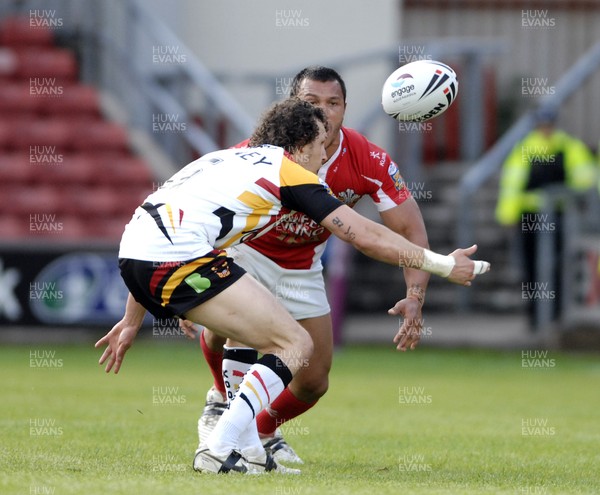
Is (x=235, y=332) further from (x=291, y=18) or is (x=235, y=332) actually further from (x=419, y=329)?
(x=291, y=18)

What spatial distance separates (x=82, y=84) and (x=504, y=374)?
8385 millimetres

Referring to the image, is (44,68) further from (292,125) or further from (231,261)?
(231,261)

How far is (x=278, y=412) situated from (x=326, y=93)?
1.88 metres

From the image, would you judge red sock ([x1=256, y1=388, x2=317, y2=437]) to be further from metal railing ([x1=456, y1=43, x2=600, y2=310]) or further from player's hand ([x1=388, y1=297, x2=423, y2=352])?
metal railing ([x1=456, y1=43, x2=600, y2=310])

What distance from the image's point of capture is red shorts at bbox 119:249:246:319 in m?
6.25

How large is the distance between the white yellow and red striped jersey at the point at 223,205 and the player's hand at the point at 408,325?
966 millimetres

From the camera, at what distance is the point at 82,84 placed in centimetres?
1897

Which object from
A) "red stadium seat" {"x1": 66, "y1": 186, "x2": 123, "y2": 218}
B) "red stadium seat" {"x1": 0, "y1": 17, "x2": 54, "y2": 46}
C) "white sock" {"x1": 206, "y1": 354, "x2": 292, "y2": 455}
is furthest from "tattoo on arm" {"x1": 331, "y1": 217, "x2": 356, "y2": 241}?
"red stadium seat" {"x1": 0, "y1": 17, "x2": 54, "y2": 46}

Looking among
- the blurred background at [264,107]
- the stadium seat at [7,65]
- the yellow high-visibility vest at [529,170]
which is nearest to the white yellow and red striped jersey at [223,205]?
the blurred background at [264,107]

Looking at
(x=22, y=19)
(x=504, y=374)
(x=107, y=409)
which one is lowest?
(x=504, y=374)

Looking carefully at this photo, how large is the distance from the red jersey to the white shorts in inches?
1.6

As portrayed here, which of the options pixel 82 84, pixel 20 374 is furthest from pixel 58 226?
pixel 20 374

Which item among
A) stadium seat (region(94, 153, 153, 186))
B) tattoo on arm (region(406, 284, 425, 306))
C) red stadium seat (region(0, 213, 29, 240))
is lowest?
red stadium seat (region(0, 213, 29, 240))

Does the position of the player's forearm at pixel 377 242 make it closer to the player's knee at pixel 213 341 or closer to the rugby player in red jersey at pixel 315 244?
the rugby player in red jersey at pixel 315 244
